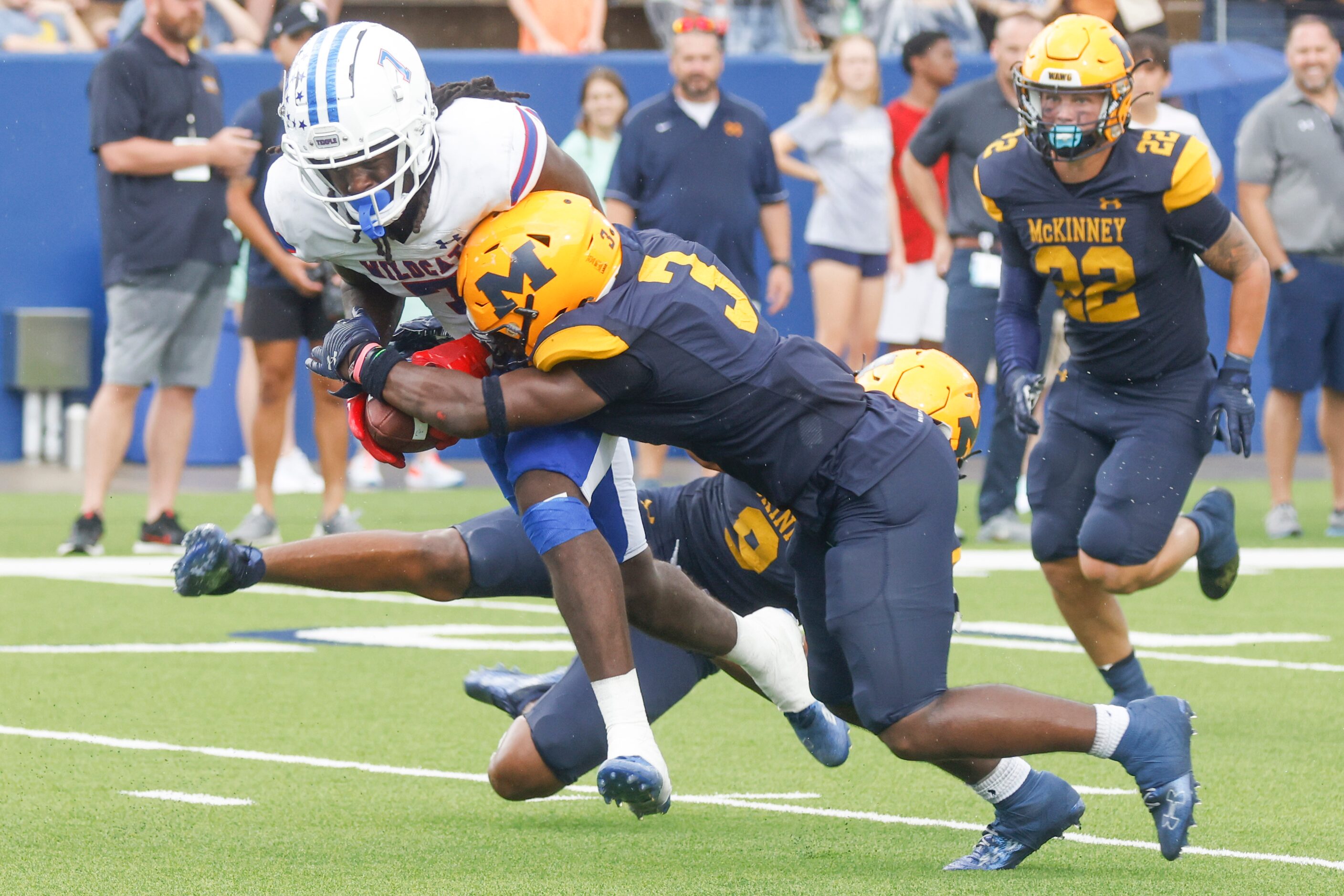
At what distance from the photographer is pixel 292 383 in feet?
27.6

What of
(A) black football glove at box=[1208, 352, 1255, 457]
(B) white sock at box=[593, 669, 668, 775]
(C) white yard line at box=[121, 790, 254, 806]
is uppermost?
(A) black football glove at box=[1208, 352, 1255, 457]

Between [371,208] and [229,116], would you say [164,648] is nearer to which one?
[371,208]

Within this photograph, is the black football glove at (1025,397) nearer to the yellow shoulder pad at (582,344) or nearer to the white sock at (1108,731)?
the white sock at (1108,731)

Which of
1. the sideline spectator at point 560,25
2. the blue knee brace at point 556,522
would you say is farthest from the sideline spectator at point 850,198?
the blue knee brace at point 556,522

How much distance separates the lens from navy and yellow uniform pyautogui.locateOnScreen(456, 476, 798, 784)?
4145 mm

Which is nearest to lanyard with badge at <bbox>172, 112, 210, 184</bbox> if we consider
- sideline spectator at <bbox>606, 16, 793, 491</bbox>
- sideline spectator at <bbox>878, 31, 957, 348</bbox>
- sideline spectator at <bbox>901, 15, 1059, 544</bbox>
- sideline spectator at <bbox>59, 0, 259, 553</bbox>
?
sideline spectator at <bbox>59, 0, 259, 553</bbox>

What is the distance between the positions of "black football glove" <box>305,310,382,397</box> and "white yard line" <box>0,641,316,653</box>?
8.50ft

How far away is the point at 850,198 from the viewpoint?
400 inches

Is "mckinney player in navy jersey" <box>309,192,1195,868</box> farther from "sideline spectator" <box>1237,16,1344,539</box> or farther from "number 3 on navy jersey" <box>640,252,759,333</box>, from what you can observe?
"sideline spectator" <box>1237,16,1344,539</box>

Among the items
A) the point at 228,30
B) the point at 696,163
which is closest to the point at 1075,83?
the point at 696,163

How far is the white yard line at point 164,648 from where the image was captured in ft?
20.2

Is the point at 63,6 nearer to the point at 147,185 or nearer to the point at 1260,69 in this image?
the point at 147,185

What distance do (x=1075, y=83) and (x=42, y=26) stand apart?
27.7ft

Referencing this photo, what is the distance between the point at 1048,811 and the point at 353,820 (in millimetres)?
1390
